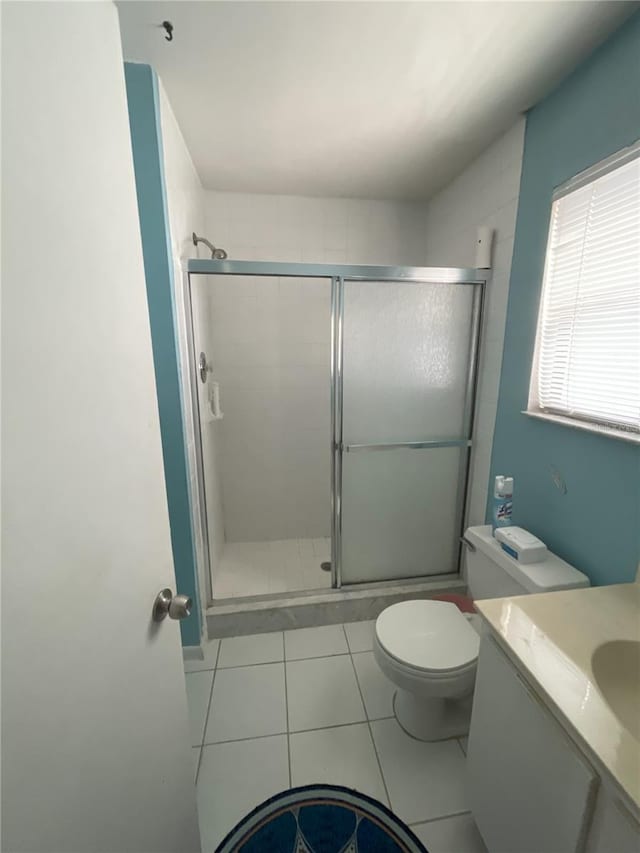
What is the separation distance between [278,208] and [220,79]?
0.95m

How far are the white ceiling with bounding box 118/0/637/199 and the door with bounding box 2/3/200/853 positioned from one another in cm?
70

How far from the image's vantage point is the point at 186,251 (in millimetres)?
1582

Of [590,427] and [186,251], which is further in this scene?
[186,251]

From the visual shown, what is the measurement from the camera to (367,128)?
1474mm

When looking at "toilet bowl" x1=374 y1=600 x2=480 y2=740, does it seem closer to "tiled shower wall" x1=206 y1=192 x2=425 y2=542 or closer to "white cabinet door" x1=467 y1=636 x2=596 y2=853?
"white cabinet door" x1=467 y1=636 x2=596 y2=853

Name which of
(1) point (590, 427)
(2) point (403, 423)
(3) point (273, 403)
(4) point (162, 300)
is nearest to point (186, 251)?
(4) point (162, 300)

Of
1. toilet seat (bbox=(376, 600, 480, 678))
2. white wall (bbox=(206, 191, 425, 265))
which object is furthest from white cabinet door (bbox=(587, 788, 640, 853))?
white wall (bbox=(206, 191, 425, 265))

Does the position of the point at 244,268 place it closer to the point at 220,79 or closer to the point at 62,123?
the point at 220,79

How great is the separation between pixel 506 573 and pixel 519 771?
0.57 meters

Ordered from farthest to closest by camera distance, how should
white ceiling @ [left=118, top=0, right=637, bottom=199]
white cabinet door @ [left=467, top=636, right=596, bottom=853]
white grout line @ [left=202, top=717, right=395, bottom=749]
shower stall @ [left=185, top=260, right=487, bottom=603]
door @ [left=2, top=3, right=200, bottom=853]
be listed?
shower stall @ [left=185, top=260, right=487, bottom=603]
white grout line @ [left=202, top=717, right=395, bottom=749]
white ceiling @ [left=118, top=0, right=637, bottom=199]
white cabinet door @ [left=467, top=636, right=596, bottom=853]
door @ [left=2, top=3, right=200, bottom=853]

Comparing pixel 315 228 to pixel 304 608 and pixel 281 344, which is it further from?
pixel 304 608

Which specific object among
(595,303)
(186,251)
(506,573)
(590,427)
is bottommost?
(506,573)

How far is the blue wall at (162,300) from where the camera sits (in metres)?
1.16

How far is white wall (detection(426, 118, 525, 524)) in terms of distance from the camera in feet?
4.86
